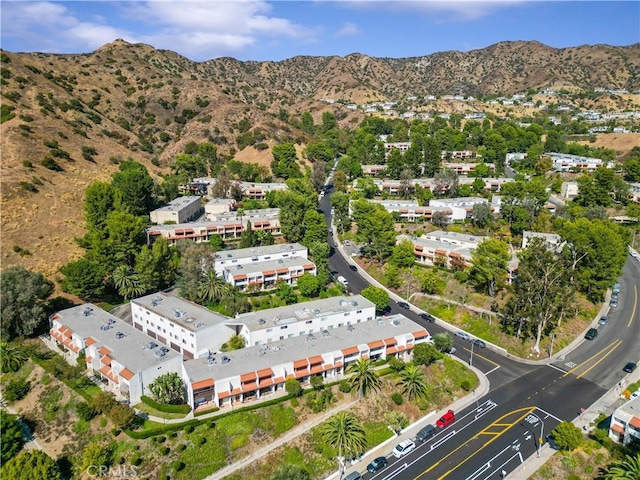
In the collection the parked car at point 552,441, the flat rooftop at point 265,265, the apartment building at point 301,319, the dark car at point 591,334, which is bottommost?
the parked car at point 552,441

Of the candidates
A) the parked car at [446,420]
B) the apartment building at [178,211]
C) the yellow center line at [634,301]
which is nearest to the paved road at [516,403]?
the yellow center line at [634,301]

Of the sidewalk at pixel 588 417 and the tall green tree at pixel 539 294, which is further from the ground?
the tall green tree at pixel 539 294

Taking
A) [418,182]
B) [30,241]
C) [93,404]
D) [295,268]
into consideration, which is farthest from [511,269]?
[30,241]

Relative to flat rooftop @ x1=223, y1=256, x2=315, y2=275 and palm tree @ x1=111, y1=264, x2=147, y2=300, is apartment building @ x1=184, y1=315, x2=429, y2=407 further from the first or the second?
palm tree @ x1=111, y1=264, x2=147, y2=300

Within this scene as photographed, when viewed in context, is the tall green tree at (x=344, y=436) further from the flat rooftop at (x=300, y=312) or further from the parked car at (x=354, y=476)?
the flat rooftop at (x=300, y=312)

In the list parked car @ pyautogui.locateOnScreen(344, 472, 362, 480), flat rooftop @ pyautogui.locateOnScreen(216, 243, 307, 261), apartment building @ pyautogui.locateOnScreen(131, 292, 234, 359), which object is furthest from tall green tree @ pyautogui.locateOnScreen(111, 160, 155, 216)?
parked car @ pyautogui.locateOnScreen(344, 472, 362, 480)

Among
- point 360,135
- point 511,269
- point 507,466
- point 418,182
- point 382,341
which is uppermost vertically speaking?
point 360,135

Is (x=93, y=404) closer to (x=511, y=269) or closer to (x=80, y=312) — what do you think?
(x=80, y=312)

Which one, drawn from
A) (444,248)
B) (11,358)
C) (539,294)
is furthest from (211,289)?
(539,294)
